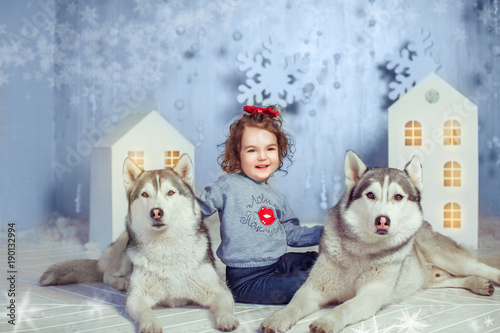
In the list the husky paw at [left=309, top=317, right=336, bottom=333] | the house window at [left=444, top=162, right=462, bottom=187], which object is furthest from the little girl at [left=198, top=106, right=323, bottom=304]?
the house window at [left=444, top=162, right=462, bottom=187]

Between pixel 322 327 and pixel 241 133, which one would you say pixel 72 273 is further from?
pixel 322 327

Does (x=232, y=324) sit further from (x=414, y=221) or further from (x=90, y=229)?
(x=90, y=229)

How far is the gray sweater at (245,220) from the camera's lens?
247 cm

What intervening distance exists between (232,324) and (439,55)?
124 inches

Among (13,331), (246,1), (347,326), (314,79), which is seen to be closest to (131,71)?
(246,1)

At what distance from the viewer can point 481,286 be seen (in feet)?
8.70

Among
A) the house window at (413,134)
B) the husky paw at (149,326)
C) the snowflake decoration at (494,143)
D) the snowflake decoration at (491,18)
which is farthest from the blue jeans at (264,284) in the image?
the snowflake decoration at (491,18)

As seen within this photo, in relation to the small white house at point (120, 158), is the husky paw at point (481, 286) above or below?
below

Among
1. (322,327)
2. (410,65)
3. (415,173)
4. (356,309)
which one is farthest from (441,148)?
(322,327)

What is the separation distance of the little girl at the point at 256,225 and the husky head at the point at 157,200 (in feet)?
0.39

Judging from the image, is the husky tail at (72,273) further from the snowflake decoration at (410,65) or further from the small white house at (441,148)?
the snowflake decoration at (410,65)

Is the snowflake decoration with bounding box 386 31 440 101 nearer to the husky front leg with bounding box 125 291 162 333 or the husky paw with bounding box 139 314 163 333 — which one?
the husky front leg with bounding box 125 291 162 333

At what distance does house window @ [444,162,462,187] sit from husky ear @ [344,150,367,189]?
2.10 m

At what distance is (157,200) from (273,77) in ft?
7.69
